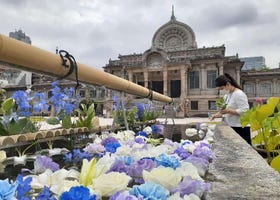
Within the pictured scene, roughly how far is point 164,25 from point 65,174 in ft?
125

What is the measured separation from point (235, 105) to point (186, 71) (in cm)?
2909

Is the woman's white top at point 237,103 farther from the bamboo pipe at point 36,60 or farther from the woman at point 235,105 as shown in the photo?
the bamboo pipe at point 36,60

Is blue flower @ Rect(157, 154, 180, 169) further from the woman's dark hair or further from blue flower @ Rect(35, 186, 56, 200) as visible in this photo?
the woman's dark hair

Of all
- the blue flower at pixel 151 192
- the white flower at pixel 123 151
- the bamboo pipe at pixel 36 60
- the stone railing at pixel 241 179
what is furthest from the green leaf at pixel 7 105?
the blue flower at pixel 151 192

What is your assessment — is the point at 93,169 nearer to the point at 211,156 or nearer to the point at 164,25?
Result: the point at 211,156

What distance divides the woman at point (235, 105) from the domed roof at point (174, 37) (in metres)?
33.2

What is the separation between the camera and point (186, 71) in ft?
106

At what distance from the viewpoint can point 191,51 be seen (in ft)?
113

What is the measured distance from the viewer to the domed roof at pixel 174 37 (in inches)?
1441

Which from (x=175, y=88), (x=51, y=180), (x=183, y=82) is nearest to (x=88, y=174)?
(x=51, y=180)

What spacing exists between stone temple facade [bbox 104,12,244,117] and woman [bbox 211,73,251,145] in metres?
26.2

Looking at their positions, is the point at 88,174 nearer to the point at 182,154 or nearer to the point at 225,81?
the point at 182,154

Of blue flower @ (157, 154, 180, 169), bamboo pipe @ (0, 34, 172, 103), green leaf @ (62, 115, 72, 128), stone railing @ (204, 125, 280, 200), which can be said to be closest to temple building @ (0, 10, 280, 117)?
green leaf @ (62, 115, 72, 128)

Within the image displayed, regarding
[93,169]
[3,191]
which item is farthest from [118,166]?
[3,191]
